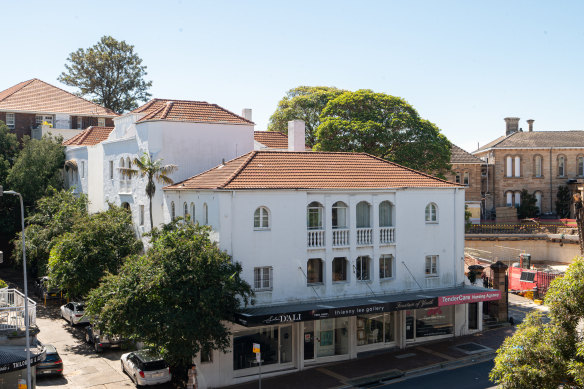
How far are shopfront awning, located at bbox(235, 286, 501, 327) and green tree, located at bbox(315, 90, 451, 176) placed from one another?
663 inches

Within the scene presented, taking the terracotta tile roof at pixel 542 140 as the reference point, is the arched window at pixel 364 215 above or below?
below

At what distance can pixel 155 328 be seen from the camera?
79.7ft

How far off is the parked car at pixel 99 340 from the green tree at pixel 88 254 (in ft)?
7.45

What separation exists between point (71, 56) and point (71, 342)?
151 ft

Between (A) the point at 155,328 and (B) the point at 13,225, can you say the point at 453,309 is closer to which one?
(A) the point at 155,328

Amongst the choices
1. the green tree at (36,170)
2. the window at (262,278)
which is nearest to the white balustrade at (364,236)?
the window at (262,278)

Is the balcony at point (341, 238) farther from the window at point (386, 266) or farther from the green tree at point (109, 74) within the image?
the green tree at point (109, 74)

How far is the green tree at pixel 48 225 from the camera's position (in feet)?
126

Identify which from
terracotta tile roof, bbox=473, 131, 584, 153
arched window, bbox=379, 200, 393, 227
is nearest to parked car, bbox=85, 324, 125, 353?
arched window, bbox=379, 200, 393, 227

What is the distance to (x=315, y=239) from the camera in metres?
29.6

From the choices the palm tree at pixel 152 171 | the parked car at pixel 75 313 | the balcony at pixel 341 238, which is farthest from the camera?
the parked car at pixel 75 313

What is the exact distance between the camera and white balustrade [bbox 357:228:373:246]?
101ft

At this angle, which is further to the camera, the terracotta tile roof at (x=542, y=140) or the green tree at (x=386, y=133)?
the terracotta tile roof at (x=542, y=140)

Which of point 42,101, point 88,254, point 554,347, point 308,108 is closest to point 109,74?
point 42,101
